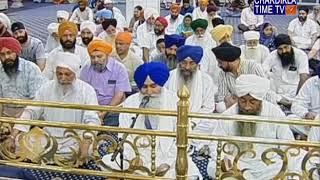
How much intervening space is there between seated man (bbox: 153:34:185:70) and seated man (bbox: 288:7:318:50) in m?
3.33

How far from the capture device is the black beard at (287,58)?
5867 mm

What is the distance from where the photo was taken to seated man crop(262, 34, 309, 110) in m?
5.80

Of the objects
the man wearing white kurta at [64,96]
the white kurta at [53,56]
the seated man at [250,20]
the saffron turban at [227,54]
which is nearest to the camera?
the man wearing white kurta at [64,96]

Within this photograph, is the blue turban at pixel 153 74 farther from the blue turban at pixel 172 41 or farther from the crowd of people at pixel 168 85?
the blue turban at pixel 172 41

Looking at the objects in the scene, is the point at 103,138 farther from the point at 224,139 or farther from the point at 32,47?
the point at 32,47

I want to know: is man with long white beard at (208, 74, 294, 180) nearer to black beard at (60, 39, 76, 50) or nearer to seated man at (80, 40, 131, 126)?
seated man at (80, 40, 131, 126)

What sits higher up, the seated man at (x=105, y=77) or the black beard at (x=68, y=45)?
the black beard at (x=68, y=45)

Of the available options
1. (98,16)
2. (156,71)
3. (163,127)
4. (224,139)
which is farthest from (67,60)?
(98,16)

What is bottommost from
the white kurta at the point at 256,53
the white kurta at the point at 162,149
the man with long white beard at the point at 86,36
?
the white kurta at the point at 162,149

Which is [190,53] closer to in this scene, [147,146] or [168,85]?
[168,85]

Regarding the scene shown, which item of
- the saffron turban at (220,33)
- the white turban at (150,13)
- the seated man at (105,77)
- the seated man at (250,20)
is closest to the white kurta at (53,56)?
the seated man at (105,77)

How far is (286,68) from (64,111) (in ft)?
9.04

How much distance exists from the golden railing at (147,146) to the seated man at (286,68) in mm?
2964

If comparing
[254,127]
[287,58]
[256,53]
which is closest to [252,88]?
[254,127]
